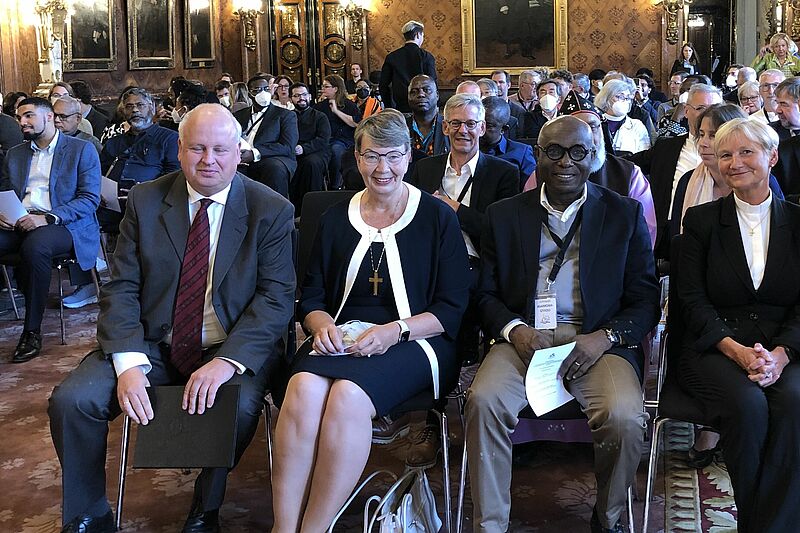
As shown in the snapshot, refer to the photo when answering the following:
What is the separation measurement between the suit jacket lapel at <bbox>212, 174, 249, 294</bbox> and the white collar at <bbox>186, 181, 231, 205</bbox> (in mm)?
15

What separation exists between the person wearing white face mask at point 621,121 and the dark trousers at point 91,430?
4.51 metres

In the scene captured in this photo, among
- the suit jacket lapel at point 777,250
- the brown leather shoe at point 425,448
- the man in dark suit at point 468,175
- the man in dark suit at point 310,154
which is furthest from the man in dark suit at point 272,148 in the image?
the suit jacket lapel at point 777,250

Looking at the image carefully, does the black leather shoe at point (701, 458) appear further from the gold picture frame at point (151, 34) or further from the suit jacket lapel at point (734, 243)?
the gold picture frame at point (151, 34)

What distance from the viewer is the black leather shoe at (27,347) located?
17.9ft

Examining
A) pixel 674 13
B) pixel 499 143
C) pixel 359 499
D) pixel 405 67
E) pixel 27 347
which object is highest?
pixel 674 13

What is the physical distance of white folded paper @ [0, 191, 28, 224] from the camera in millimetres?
5629

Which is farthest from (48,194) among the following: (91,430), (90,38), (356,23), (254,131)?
(356,23)

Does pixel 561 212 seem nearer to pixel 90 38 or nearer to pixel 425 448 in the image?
pixel 425 448

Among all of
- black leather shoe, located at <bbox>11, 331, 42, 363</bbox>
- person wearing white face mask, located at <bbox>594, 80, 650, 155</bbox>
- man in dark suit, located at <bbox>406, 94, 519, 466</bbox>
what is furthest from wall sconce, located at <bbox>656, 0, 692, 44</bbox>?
black leather shoe, located at <bbox>11, 331, 42, 363</bbox>

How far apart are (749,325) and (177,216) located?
6.45 ft

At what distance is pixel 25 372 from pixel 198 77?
1245 cm

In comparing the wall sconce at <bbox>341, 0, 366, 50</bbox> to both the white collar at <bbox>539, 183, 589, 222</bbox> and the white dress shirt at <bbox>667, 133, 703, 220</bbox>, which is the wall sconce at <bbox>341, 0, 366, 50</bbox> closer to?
the white dress shirt at <bbox>667, 133, 703, 220</bbox>

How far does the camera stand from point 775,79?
7.73m

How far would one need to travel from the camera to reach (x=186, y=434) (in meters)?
3.04
